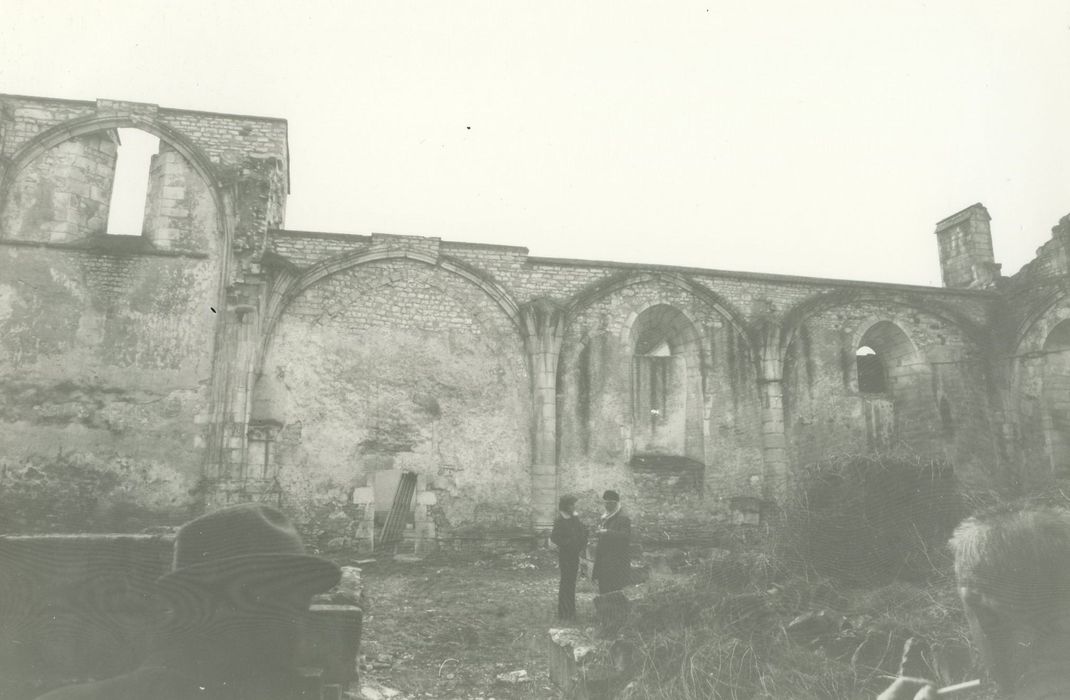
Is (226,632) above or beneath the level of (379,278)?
beneath

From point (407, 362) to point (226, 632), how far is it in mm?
11168

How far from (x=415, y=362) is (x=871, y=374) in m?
9.21

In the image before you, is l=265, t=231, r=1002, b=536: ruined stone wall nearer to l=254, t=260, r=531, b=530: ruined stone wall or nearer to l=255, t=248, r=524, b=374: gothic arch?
l=255, t=248, r=524, b=374: gothic arch

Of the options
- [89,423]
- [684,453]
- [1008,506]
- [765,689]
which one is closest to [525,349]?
[684,453]

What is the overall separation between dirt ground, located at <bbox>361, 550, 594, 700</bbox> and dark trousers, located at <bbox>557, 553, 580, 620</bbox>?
156mm

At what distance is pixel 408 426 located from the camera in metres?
12.7

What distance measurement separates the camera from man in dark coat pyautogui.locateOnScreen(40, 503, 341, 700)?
6.07ft

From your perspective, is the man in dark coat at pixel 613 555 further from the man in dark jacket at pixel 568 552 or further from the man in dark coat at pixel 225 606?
the man in dark coat at pixel 225 606

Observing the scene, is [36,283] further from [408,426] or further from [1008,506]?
[1008,506]

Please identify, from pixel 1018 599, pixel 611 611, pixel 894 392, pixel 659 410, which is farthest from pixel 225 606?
→ pixel 894 392

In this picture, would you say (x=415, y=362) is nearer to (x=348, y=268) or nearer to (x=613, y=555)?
(x=348, y=268)

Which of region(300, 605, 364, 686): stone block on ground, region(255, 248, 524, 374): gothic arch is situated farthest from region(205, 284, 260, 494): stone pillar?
region(300, 605, 364, 686): stone block on ground

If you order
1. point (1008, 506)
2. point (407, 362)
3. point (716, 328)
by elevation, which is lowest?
point (1008, 506)

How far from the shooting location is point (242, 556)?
1851mm
